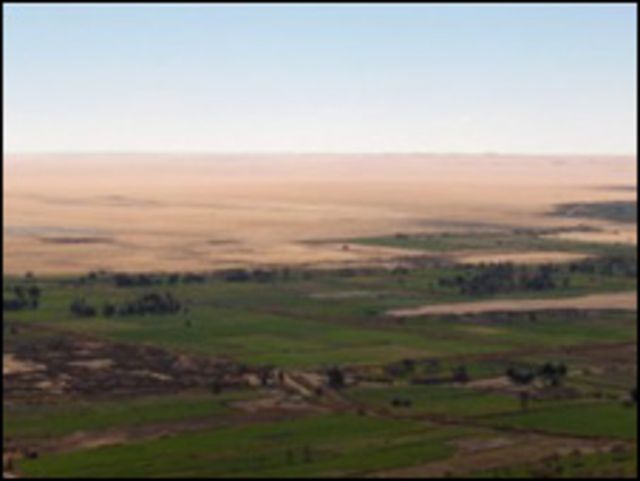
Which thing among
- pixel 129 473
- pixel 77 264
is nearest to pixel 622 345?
pixel 129 473

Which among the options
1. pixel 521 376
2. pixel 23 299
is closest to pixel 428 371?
pixel 521 376

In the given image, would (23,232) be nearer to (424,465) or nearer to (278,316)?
(278,316)

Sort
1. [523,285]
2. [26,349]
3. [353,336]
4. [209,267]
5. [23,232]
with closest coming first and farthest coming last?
[26,349] < [353,336] < [523,285] < [209,267] < [23,232]

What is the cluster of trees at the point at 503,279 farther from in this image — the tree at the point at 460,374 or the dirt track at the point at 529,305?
the tree at the point at 460,374

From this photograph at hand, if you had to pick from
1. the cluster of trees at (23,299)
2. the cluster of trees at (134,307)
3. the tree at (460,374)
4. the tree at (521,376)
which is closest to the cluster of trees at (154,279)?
the cluster of trees at (23,299)

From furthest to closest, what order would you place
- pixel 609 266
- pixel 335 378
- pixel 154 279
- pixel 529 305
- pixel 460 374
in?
1. pixel 609 266
2. pixel 154 279
3. pixel 529 305
4. pixel 460 374
5. pixel 335 378

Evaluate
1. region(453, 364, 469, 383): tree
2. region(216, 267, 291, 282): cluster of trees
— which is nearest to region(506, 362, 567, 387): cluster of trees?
region(453, 364, 469, 383): tree

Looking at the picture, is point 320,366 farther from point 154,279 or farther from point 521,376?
point 154,279
